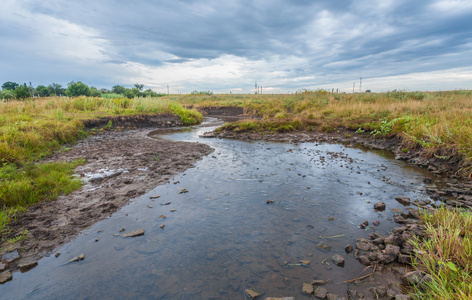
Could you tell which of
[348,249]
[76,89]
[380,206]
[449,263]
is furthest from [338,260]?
[76,89]

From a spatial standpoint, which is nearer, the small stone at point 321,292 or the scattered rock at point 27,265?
the small stone at point 321,292

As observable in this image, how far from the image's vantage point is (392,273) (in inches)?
126

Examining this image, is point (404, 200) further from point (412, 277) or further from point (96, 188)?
point (96, 188)

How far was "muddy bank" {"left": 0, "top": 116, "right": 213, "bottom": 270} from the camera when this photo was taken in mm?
3949

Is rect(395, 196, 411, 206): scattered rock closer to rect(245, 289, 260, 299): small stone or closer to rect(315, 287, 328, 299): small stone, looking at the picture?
rect(315, 287, 328, 299): small stone

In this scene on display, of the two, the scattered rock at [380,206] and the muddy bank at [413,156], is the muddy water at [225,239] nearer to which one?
the scattered rock at [380,206]

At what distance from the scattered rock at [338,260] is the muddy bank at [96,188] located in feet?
14.6

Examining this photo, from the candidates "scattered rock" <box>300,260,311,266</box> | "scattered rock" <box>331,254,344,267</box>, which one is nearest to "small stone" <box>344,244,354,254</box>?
"scattered rock" <box>331,254,344,267</box>

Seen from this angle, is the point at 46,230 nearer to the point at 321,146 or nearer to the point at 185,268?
the point at 185,268

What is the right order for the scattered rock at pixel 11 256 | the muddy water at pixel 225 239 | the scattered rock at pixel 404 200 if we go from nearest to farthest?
1. the muddy water at pixel 225 239
2. the scattered rock at pixel 11 256
3. the scattered rock at pixel 404 200

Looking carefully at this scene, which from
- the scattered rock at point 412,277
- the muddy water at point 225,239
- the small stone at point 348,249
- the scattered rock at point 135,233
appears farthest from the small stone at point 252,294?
the scattered rock at point 135,233

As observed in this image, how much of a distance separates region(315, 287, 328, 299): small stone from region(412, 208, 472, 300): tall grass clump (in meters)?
0.97

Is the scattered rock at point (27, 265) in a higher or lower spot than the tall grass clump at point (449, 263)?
lower

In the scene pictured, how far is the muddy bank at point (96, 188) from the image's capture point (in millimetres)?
3949
